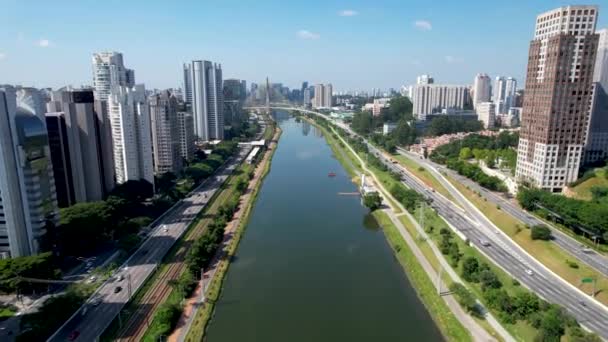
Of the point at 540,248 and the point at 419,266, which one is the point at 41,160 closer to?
the point at 419,266

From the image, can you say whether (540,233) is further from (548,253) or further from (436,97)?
(436,97)

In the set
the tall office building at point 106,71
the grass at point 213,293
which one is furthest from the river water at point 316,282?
the tall office building at point 106,71

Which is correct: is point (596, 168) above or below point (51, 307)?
above

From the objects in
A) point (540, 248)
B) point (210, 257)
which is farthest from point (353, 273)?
point (540, 248)

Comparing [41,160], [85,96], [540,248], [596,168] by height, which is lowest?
[540,248]

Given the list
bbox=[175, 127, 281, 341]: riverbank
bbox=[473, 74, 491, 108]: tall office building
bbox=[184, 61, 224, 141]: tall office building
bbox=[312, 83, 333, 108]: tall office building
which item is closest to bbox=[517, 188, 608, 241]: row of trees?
bbox=[175, 127, 281, 341]: riverbank

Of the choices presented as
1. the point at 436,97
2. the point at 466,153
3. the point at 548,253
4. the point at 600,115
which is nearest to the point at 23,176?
the point at 548,253

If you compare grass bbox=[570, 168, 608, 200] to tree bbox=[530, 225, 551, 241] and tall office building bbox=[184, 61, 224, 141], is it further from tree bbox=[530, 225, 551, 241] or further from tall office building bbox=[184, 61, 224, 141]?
tall office building bbox=[184, 61, 224, 141]

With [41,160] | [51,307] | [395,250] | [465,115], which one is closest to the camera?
[51,307]
